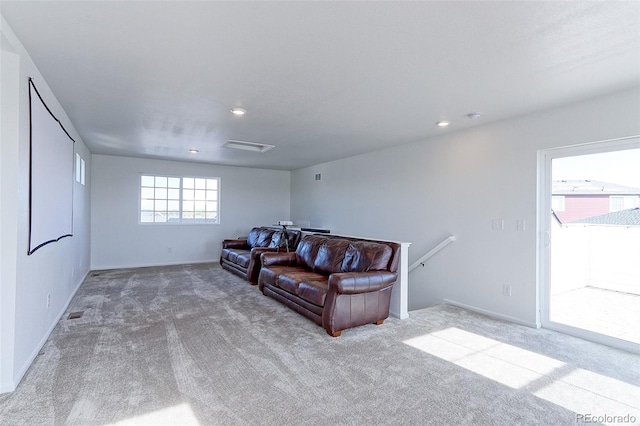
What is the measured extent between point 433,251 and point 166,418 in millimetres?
3735

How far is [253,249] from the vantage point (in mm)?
5504

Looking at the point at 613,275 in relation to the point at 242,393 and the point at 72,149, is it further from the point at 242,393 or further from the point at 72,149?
the point at 72,149

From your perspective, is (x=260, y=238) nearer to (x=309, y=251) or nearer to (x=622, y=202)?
(x=309, y=251)

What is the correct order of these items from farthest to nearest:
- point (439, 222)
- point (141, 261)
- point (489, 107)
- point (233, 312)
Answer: point (141, 261), point (439, 222), point (233, 312), point (489, 107)

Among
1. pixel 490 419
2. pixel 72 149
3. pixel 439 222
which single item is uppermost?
pixel 72 149

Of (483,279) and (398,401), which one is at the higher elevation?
(483,279)

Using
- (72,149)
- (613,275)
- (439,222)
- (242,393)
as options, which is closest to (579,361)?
(613,275)

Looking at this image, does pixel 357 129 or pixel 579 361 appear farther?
pixel 357 129

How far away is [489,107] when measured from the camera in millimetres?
3309

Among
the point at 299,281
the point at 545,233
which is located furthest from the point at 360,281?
the point at 545,233

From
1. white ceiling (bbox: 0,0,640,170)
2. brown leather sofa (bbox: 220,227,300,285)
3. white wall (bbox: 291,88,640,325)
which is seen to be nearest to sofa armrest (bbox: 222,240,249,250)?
brown leather sofa (bbox: 220,227,300,285)

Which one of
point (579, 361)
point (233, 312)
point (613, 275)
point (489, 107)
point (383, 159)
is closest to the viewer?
point (579, 361)

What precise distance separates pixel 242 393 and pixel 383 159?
14.4ft

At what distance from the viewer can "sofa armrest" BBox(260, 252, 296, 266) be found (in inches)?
187
